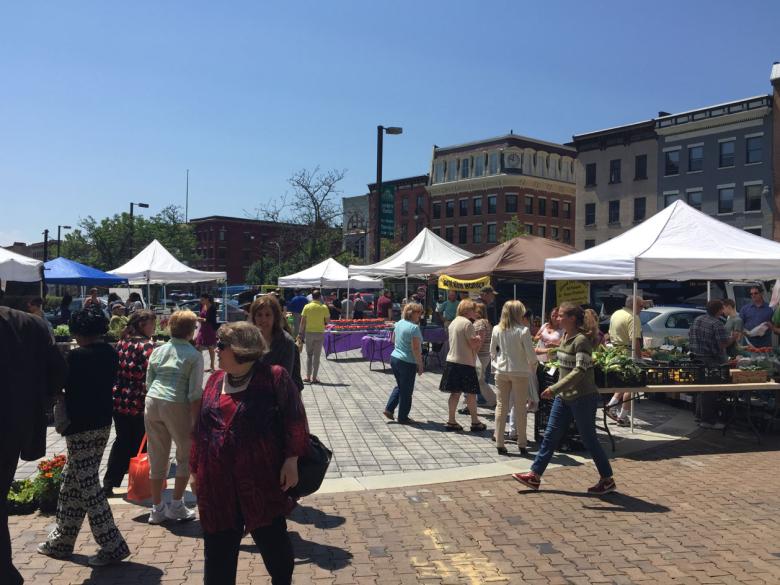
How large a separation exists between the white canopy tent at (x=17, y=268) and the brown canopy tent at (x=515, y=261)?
815 cm

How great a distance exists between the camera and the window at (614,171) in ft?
167

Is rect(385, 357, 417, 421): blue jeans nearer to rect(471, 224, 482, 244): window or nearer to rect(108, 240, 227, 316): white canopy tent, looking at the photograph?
rect(108, 240, 227, 316): white canopy tent

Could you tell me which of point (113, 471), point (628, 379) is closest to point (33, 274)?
point (113, 471)

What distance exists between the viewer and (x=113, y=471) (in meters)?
6.09

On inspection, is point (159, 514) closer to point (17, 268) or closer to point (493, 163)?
point (17, 268)

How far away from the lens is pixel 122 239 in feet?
198

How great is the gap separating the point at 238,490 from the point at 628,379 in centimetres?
618

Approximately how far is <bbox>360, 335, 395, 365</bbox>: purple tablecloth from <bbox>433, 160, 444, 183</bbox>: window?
57.7m

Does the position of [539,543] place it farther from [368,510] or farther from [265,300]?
[265,300]

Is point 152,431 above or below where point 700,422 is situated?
above

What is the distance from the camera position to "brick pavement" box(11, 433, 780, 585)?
14.5 ft

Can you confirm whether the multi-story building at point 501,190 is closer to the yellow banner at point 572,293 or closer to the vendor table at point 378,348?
the vendor table at point 378,348

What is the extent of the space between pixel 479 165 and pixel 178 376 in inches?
2587

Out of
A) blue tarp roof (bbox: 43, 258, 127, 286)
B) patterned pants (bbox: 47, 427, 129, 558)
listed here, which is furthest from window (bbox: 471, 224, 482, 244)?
patterned pants (bbox: 47, 427, 129, 558)
